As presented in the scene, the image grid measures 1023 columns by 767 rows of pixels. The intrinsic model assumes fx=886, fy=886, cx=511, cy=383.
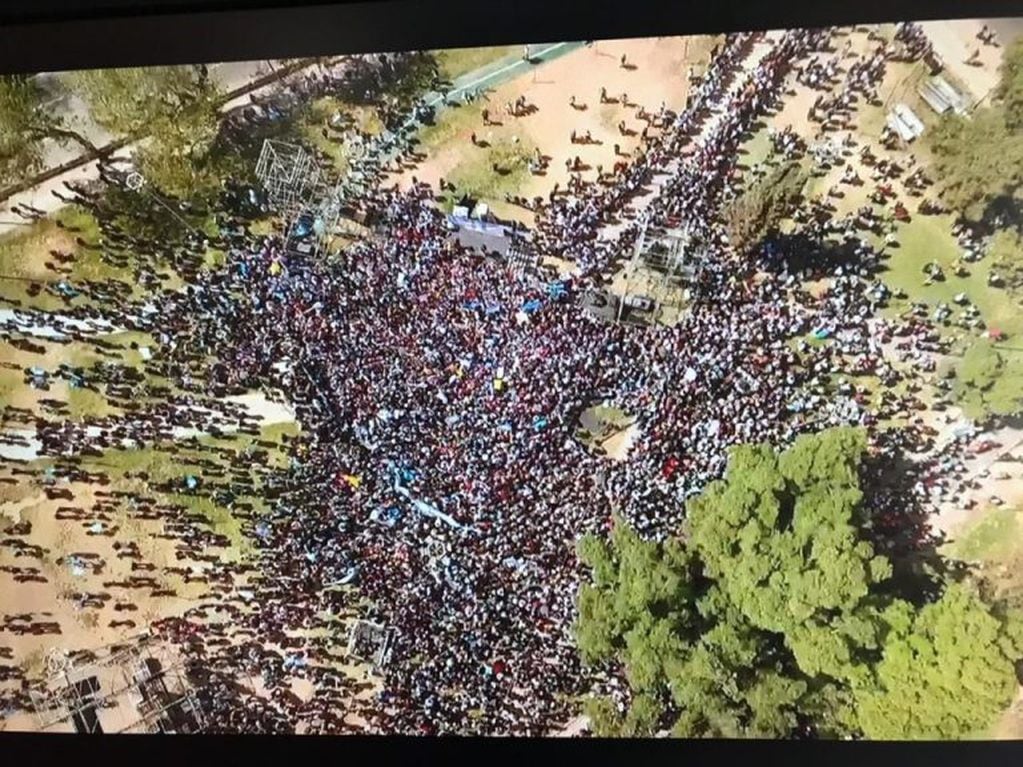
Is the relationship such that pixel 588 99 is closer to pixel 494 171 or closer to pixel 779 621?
pixel 494 171

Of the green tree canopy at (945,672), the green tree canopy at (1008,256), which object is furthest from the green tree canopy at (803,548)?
the green tree canopy at (1008,256)

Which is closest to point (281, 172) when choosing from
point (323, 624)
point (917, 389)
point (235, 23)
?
point (235, 23)

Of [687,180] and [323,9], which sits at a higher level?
[323,9]

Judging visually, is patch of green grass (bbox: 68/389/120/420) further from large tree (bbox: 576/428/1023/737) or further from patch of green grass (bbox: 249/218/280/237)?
large tree (bbox: 576/428/1023/737)

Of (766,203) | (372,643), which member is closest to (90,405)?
(372,643)

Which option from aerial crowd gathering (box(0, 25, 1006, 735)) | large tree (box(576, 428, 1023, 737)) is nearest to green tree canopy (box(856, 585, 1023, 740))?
large tree (box(576, 428, 1023, 737))

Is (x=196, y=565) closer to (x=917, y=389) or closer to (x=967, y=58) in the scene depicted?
(x=917, y=389)
